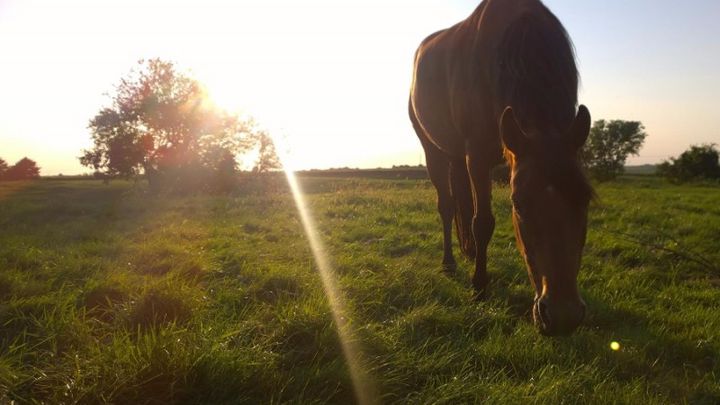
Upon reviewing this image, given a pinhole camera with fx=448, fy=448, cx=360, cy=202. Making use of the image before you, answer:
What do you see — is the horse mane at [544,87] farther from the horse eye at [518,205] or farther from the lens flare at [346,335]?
the lens flare at [346,335]

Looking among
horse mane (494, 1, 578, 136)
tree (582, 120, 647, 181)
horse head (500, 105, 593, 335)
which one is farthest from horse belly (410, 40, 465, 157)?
tree (582, 120, 647, 181)

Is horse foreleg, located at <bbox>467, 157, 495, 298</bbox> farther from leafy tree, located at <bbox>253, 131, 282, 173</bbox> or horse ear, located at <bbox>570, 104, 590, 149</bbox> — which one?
leafy tree, located at <bbox>253, 131, 282, 173</bbox>

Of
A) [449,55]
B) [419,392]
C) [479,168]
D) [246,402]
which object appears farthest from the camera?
[449,55]

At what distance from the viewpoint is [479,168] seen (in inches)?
168

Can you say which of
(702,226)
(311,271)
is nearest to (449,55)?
(311,271)

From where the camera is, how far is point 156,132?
122 ft

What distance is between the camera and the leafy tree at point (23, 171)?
186ft

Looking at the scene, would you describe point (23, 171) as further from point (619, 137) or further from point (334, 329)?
point (619, 137)

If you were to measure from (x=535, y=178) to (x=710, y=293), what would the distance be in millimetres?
3207

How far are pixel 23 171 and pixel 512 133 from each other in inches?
2865

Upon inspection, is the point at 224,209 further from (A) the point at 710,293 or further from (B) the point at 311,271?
(A) the point at 710,293

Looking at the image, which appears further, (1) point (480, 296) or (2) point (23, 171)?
(2) point (23, 171)

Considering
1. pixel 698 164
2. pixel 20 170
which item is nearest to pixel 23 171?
pixel 20 170

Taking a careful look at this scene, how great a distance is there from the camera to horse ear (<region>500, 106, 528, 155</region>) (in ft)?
9.22
